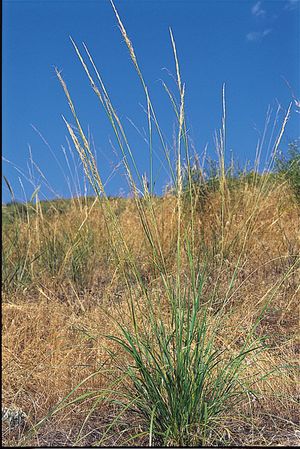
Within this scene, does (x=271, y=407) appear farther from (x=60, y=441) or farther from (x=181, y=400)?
(x=60, y=441)

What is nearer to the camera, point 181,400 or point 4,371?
point 181,400

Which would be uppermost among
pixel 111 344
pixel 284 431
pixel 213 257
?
pixel 213 257

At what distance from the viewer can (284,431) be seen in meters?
2.34

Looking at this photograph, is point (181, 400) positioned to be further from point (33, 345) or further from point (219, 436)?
point (33, 345)

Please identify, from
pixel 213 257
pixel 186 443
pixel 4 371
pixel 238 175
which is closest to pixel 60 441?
pixel 186 443

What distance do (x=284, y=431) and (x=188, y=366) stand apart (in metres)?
0.51

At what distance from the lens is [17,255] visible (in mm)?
4941

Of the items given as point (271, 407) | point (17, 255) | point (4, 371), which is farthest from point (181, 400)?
→ point (17, 255)

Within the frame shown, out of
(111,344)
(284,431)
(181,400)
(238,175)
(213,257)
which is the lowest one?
(284,431)

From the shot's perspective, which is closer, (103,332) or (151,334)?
(151,334)

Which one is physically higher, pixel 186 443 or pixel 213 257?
pixel 213 257

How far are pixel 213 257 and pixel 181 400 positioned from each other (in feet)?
8.14

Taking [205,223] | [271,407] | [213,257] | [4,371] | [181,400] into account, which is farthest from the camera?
[205,223]

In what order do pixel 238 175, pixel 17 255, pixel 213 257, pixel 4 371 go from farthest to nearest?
pixel 238 175 < pixel 17 255 < pixel 213 257 < pixel 4 371
